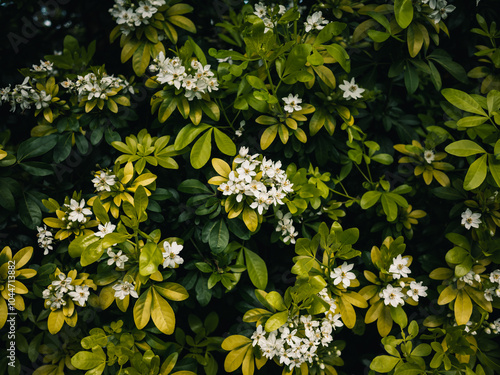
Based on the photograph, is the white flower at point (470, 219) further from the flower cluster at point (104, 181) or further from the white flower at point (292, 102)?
the flower cluster at point (104, 181)

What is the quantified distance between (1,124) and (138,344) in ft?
5.81

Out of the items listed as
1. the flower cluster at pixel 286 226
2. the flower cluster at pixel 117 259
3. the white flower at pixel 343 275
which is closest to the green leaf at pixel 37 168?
the flower cluster at pixel 117 259

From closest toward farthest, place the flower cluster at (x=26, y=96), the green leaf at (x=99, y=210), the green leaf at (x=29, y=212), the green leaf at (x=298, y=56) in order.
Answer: the green leaf at (x=99, y=210) < the green leaf at (x=298, y=56) < the green leaf at (x=29, y=212) < the flower cluster at (x=26, y=96)

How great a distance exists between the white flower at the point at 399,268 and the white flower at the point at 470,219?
357 millimetres

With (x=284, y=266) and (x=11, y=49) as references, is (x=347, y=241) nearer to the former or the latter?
(x=284, y=266)

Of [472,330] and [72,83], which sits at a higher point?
[72,83]

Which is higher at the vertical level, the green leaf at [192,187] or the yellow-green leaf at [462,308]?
the green leaf at [192,187]

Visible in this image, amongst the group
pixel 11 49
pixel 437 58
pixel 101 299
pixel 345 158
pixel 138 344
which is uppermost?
pixel 11 49

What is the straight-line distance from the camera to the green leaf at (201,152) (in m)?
1.61

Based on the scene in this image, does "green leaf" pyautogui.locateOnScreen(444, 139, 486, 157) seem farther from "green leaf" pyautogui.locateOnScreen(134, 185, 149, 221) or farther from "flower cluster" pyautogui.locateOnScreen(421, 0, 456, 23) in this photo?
"green leaf" pyautogui.locateOnScreen(134, 185, 149, 221)

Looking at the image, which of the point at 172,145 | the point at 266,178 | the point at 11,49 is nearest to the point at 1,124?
the point at 11,49

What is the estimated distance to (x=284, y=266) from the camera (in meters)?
1.98

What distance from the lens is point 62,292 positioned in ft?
5.18

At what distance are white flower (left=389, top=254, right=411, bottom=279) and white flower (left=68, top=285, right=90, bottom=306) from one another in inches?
53.5
